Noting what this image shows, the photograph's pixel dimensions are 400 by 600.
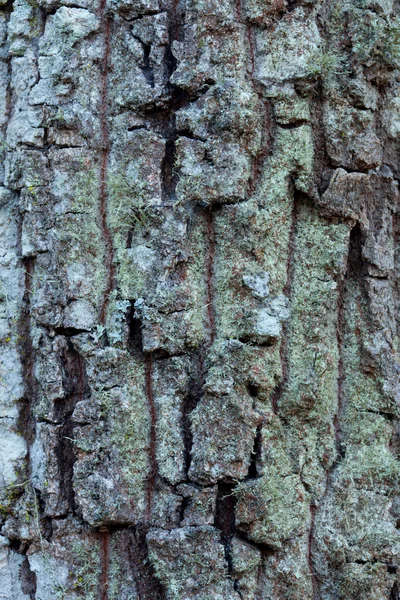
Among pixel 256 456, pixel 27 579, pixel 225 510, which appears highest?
pixel 256 456

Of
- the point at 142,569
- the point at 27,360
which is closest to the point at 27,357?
the point at 27,360

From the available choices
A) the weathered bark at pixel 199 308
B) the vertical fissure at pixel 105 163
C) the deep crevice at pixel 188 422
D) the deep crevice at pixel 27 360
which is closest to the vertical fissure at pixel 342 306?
the weathered bark at pixel 199 308

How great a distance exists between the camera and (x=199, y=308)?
5.67ft

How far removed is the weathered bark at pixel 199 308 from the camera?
167 centimetres

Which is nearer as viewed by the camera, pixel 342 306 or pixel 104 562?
pixel 104 562

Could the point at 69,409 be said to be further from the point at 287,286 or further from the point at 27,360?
the point at 287,286

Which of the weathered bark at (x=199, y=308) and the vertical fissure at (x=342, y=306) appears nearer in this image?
the weathered bark at (x=199, y=308)

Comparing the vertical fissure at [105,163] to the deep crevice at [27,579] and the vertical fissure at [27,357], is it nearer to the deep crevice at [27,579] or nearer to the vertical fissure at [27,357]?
the vertical fissure at [27,357]

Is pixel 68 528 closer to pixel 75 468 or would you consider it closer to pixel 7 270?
pixel 75 468

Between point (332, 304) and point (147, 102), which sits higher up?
point (147, 102)

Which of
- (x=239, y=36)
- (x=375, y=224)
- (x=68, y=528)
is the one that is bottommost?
(x=68, y=528)

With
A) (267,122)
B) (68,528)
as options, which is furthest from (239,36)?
(68,528)

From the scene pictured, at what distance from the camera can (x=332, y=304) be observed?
1783mm

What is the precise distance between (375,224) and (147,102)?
696 millimetres
